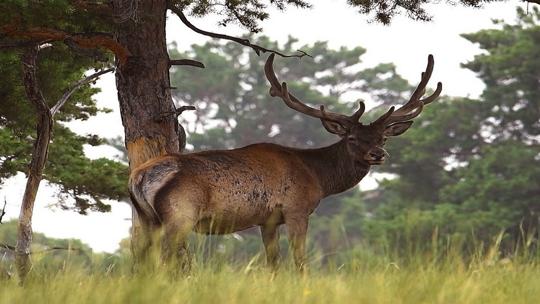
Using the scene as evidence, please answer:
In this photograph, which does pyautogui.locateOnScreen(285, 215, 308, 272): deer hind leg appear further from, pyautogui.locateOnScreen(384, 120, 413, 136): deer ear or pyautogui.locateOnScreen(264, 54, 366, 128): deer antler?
pyautogui.locateOnScreen(384, 120, 413, 136): deer ear

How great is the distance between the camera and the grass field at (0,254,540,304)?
5.17 m

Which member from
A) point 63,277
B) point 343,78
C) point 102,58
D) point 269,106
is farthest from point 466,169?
point 63,277

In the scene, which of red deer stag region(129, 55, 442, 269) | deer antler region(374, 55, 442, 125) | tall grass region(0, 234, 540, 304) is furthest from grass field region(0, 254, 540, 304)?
deer antler region(374, 55, 442, 125)

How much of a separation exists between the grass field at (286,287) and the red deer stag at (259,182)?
3.50ft

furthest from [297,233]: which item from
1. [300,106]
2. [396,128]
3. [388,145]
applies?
[388,145]

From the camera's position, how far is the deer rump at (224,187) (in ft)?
24.9

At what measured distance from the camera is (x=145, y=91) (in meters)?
9.77

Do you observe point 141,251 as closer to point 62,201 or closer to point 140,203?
point 140,203

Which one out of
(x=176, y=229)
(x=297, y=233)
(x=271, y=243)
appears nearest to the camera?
(x=176, y=229)

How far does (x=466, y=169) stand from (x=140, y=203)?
24542 millimetres

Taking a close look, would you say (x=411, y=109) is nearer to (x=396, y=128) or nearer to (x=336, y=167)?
(x=396, y=128)

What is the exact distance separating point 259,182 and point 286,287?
2712 millimetres

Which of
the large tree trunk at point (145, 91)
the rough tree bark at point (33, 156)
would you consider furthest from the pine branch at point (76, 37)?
the rough tree bark at point (33, 156)

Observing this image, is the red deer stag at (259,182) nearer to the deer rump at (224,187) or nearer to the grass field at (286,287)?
the deer rump at (224,187)
